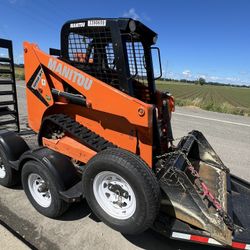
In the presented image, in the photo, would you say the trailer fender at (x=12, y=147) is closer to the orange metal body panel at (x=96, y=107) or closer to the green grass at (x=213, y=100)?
the orange metal body panel at (x=96, y=107)

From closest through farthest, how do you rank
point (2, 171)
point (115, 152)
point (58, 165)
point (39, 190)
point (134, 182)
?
point (134, 182), point (115, 152), point (58, 165), point (39, 190), point (2, 171)

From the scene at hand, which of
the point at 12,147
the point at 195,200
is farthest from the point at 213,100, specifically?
the point at 195,200

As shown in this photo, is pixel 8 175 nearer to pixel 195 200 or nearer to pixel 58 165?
pixel 58 165

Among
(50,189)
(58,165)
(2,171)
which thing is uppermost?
(58,165)

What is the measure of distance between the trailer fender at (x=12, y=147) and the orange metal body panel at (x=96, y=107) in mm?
418

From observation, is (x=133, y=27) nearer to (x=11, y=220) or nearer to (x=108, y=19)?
(x=108, y=19)

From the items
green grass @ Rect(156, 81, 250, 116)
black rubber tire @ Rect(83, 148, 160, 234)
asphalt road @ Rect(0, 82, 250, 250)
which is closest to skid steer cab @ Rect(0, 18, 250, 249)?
black rubber tire @ Rect(83, 148, 160, 234)

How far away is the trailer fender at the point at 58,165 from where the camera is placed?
318 cm

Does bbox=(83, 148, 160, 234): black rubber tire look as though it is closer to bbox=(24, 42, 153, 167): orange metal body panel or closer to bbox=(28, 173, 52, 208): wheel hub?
bbox=(24, 42, 153, 167): orange metal body panel

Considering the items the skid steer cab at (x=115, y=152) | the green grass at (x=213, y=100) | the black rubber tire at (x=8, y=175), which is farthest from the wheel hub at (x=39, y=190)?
the green grass at (x=213, y=100)

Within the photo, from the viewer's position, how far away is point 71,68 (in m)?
3.49

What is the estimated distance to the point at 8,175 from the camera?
12.8 ft

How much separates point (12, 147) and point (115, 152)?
1.86 meters

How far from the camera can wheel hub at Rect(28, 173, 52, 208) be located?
340cm
